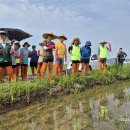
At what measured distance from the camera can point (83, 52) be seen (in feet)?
51.0

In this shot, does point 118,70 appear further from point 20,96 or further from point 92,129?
point 92,129

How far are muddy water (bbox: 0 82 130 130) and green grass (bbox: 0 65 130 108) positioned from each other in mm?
334

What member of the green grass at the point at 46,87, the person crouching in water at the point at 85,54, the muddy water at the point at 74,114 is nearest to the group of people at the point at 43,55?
the person crouching in water at the point at 85,54

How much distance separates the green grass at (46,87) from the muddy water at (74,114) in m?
0.33

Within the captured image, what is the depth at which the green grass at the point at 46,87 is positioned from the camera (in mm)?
9500

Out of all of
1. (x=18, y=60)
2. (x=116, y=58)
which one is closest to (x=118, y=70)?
(x=18, y=60)

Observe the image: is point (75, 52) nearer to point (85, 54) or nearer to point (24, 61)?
point (85, 54)

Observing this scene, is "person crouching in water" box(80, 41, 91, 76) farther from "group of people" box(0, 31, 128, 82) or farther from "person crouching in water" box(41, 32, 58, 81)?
"person crouching in water" box(41, 32, 58, 81)

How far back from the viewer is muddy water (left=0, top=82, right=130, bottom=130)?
6813mm

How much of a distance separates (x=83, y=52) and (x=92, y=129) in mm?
9232

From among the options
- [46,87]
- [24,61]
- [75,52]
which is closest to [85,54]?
[75,52]

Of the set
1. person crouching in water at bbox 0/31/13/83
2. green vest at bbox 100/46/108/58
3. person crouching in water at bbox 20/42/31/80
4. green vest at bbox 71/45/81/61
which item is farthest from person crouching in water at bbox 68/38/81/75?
person crouching in water at bbox 0/31/13/83

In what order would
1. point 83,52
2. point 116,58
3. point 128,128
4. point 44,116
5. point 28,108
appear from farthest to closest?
point 116,58, point 83,52, point 28,108, point 44,116, point 128,128

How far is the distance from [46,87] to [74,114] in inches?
118
